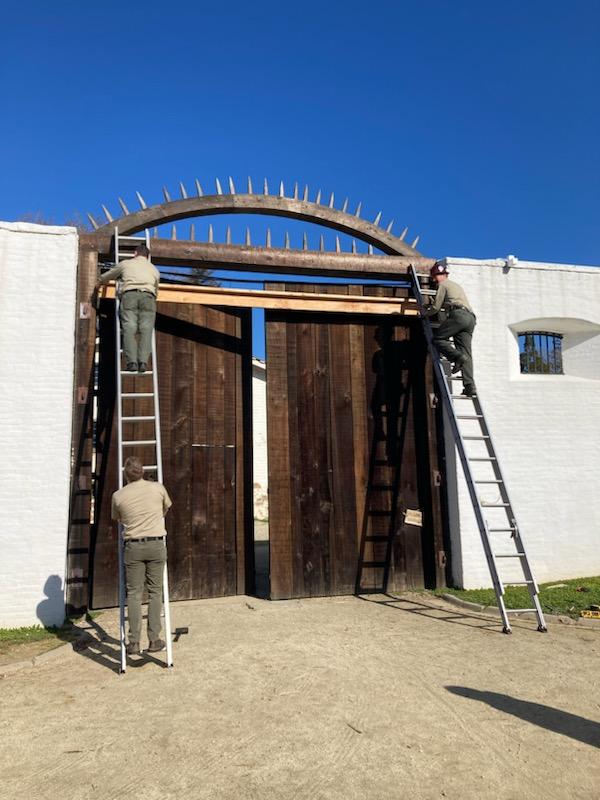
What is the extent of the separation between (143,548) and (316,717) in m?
1.91

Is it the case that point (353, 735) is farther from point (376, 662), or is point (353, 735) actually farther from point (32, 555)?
point (32, 555)

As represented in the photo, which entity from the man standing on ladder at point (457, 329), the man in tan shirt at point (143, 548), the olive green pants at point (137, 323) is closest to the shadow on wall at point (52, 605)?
the man in tan shirt at point (143, 548)

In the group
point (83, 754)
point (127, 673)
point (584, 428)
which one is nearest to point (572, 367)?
point (584, 428)

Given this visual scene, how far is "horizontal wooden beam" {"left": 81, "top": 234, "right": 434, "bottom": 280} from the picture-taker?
6758 millimetres

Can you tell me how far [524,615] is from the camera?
19.1 ft

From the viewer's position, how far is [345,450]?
705 cm

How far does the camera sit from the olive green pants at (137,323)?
5.52 meters

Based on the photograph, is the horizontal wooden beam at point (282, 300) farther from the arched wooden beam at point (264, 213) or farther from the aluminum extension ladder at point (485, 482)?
the arched wooden beam at point (264, 213)

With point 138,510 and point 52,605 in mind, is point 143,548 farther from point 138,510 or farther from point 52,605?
point 52,605

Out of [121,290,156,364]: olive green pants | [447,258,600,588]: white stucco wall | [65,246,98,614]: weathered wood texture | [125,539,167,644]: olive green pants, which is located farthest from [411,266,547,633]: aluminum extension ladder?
[65,246,98,614]: weathered wood texture

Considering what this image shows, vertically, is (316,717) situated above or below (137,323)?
below

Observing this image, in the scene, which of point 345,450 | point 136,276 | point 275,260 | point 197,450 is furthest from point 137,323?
point 345,450

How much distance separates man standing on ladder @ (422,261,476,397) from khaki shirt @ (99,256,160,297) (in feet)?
10.5

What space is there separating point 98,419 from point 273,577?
8.93 feet
